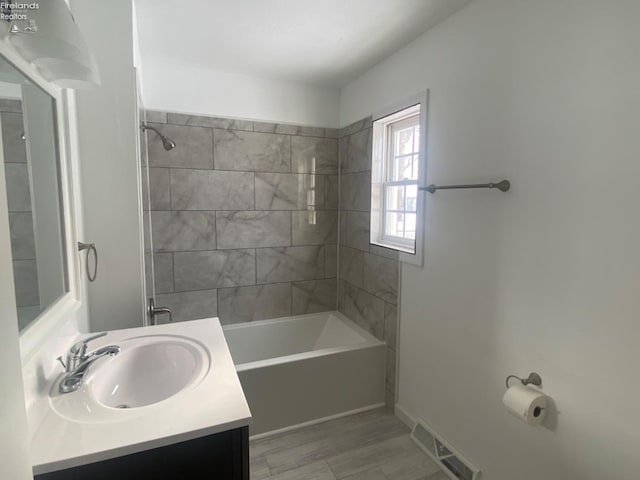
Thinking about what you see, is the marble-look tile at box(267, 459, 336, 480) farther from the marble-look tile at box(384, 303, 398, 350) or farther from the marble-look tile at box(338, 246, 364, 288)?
Answer: the marble-look tile at box(338, 246, 364, 288)

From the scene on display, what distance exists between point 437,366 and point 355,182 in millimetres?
1570

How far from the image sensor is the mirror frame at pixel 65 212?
994mm

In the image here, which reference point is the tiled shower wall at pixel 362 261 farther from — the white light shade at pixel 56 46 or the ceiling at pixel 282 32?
the white light shade at pixel 56 46

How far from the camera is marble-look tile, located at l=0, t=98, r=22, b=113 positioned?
3.01 ft

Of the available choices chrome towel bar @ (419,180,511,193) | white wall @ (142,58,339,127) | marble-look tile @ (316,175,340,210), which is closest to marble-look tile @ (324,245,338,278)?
marble-look tile @ (316,175,340,210)

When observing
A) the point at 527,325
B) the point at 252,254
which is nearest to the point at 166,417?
the point at 527,325

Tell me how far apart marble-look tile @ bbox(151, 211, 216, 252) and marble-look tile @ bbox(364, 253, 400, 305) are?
1292 millimetres

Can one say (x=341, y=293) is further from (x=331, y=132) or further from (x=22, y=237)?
(x=22, y=237)

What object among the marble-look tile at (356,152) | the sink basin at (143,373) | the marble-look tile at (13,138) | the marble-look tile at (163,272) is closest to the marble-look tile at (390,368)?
the marble-look tile at (356,152)

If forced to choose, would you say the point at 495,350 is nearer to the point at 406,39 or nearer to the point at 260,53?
the point at 406,39

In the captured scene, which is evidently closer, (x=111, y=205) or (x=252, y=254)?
(x=111, y=205)

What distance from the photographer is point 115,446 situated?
83 centimetres

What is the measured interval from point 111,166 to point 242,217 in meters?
1.30

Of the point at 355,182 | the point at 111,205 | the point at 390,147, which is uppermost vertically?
the point at 390,147
